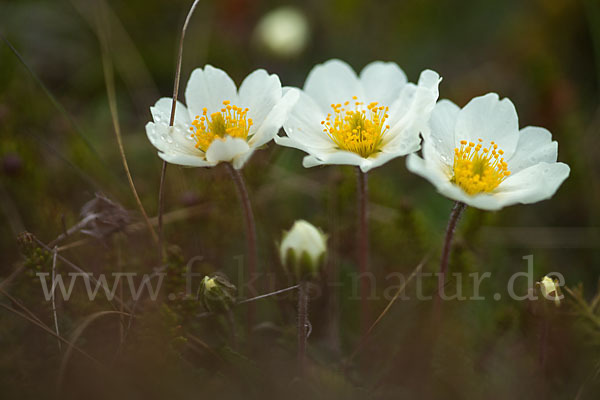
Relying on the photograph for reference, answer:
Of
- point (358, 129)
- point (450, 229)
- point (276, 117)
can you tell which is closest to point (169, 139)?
point (276, 117)

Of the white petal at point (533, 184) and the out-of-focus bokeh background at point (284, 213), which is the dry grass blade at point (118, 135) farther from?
the white petal at point (533, 184)

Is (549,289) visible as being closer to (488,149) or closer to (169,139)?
(488,149)

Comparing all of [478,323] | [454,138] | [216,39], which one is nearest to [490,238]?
[478,323]

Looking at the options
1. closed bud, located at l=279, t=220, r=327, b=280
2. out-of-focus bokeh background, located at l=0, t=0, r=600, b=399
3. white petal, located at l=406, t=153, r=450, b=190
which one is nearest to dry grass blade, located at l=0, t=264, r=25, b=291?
out-of-focus bokeh background, located at l=0, t=0, r=600, b=399

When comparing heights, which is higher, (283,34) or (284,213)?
(283,34)

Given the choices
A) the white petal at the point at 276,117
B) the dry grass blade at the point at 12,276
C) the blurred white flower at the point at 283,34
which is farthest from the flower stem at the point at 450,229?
the blurred white flower at the point at 283,34

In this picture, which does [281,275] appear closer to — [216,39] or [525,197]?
[525,197]
